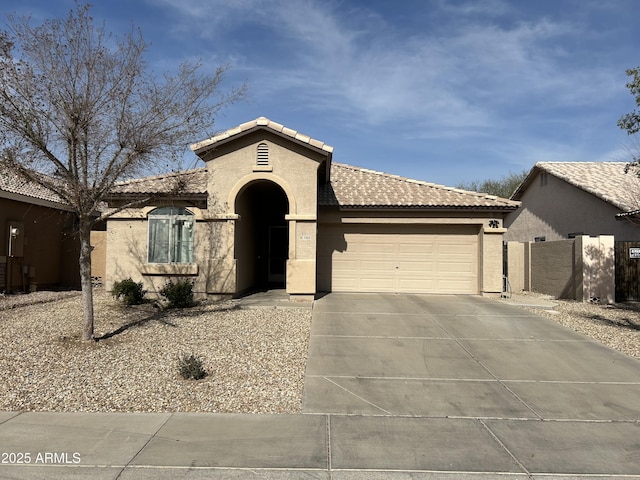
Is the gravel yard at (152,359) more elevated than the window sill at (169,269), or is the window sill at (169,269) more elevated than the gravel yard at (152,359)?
the window sill at (169,269)

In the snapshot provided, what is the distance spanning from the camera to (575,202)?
20.6 meters

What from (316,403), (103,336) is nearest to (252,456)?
(316,403)

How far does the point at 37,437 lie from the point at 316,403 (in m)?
3.16

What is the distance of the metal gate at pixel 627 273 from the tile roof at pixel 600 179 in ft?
7.47

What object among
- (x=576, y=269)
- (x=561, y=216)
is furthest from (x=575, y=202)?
(x=576, y=269)

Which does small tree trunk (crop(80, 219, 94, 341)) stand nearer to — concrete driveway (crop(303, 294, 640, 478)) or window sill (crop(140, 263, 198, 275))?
concrete driveway (crop(303, 294, 640, 478))

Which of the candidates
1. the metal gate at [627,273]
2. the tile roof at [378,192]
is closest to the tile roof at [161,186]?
the tile roof at [378,192]

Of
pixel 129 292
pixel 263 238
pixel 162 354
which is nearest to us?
pixel 162 354

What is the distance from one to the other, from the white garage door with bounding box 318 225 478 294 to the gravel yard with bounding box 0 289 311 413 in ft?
14.1

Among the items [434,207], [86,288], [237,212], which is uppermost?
[434,207]

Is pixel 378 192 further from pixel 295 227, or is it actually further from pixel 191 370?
pixel 191 370

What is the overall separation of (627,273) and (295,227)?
10.9 metres

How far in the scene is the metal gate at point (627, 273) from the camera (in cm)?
1508

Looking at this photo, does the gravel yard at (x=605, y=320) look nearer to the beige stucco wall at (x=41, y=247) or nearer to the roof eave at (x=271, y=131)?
the roof eave at (x=271, y=131)
